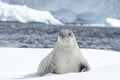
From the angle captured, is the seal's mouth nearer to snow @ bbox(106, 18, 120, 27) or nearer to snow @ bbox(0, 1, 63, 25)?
snow @ bbox(0, 1, 63, 25)

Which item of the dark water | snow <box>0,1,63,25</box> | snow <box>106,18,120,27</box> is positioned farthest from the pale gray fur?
snow <box>106,18,120,27</box>

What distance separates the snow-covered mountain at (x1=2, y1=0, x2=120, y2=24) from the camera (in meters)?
30.1

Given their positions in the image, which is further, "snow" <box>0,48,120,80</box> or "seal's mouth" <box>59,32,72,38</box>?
"snow" <box>0,48,120,80</box>

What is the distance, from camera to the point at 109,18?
31.8m

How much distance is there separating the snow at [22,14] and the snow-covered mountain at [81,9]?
1.00 meters

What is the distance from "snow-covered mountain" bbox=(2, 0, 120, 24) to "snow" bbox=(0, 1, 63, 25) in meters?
1.00

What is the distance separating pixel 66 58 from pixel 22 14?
2607 centimetres

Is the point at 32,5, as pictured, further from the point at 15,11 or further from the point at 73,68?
the point at 73,68

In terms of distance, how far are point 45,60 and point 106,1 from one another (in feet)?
88.4

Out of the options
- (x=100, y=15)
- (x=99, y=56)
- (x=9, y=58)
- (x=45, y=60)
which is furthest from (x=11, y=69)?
(x=100, y=15)

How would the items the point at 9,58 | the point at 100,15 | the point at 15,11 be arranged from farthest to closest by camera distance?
the point at 100,15, the point at 15,11, the point at 9,58

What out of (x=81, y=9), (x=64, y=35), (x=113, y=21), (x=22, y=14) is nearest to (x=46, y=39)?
(x=22, y=14)

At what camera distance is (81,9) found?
1215 inches

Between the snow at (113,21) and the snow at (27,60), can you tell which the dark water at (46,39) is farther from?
the snow at (27,60)
